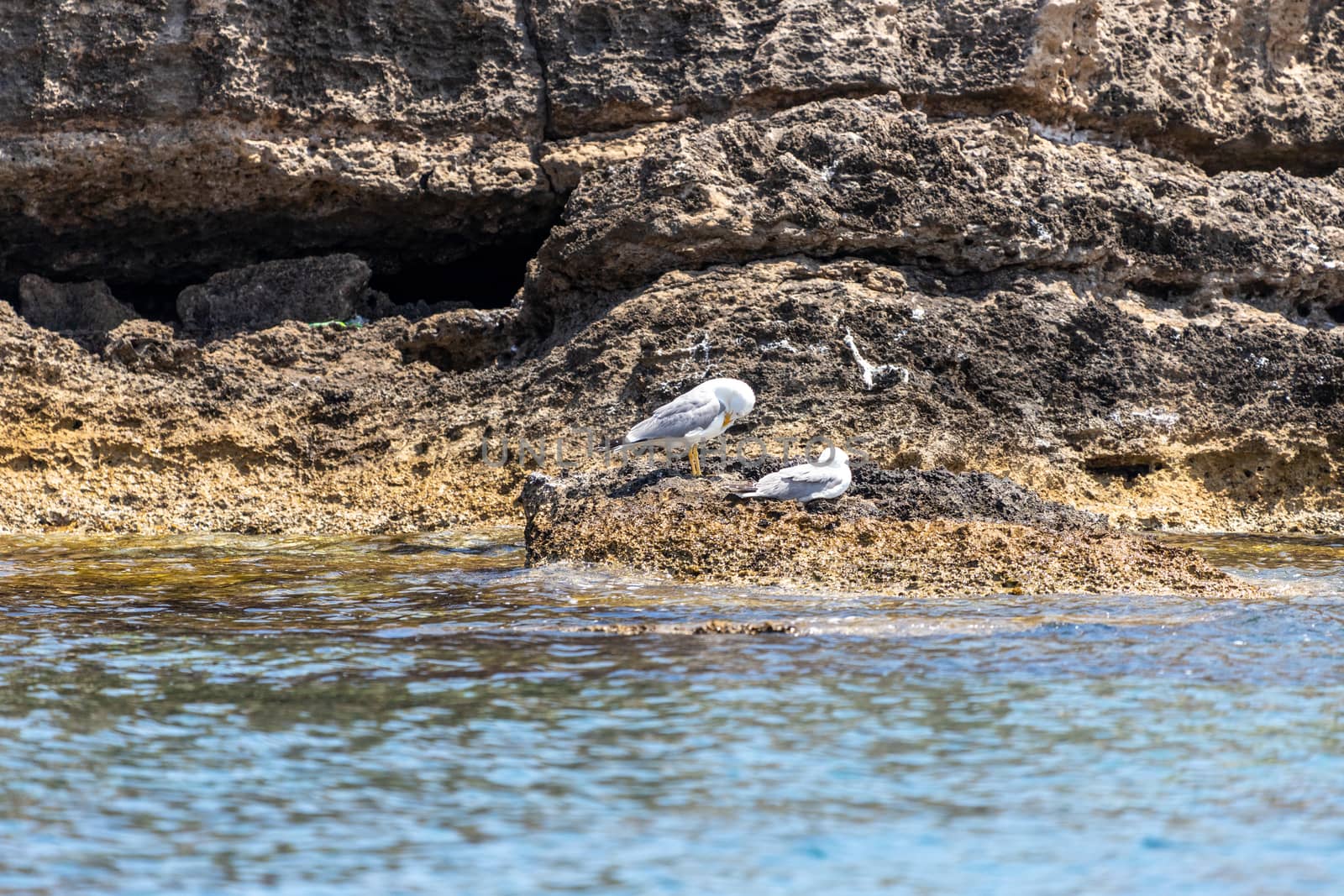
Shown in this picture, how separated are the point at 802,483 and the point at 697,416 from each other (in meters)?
0.88

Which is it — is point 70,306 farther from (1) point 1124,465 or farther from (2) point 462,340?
(1) point 1124,465

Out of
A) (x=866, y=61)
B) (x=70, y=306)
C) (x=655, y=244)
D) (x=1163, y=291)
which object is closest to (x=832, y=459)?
(x=655, y=244)

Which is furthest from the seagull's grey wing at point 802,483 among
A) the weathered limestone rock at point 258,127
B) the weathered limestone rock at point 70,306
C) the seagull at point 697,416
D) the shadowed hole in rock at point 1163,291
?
the weathered limestone rock at point 70,306

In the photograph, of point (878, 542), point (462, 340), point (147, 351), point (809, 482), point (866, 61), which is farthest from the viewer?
point (866, 61)

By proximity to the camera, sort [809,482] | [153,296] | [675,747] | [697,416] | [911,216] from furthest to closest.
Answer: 1. [153,296]
2. [911,216]
3. [697,416]
4. [809,482]
5. [675,747]

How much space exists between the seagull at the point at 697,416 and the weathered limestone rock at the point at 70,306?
4487mm

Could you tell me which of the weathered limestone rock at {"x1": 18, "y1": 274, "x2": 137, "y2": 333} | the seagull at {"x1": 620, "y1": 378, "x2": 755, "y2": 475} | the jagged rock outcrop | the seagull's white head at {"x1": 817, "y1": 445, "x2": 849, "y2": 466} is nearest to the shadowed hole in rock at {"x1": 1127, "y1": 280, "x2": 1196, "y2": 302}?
the jagged rock outcrop

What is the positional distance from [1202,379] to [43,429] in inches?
264

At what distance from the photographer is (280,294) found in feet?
30.8

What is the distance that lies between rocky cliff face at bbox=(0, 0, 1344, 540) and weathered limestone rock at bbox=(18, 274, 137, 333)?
21mm

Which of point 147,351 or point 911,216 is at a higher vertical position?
point 911,216

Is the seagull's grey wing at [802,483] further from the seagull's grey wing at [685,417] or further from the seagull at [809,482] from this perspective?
the seagull's grey wing at [685,417]

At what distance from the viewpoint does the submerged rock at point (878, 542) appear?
5414 millimetres

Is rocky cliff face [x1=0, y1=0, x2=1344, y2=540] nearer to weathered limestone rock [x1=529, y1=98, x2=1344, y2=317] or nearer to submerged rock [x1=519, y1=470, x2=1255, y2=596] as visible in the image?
weathered limestone rock [x1=529, y1=98, x2=1344, y2=317]
